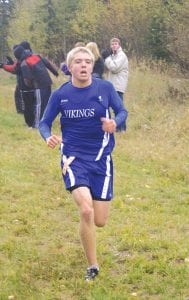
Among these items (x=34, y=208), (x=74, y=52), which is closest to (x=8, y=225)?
(x=34, y=208)

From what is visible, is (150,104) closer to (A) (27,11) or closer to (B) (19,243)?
(B) (19,243)

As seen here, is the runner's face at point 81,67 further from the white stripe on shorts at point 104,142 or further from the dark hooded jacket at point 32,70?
the dark hooded jacket at point 32,70

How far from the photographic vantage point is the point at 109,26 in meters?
27.4

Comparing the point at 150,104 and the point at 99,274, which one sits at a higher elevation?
the point at 99,274

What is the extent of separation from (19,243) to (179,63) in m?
13.1

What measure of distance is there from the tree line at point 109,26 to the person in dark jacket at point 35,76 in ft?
19.8

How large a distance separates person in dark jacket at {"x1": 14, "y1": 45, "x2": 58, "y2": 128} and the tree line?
603 centimetres

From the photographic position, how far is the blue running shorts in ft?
15.3

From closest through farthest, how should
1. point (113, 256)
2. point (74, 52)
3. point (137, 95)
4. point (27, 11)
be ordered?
1. point (74, 52)
2. point (113, 256)
3. point (137, 95)
4. point (27, 11)

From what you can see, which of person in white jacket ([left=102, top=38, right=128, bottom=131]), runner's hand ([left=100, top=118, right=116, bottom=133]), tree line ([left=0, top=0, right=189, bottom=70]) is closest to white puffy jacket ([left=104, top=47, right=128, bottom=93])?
person in white jacket ([left=102, top=38, right=128, bottom=131])

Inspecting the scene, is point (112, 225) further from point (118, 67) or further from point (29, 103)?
point (29, 103)

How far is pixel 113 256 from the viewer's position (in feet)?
17.7

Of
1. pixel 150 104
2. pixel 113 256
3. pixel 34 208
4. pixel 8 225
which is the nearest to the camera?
pixel 113 256

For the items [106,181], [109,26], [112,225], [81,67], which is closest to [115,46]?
[112,225]
